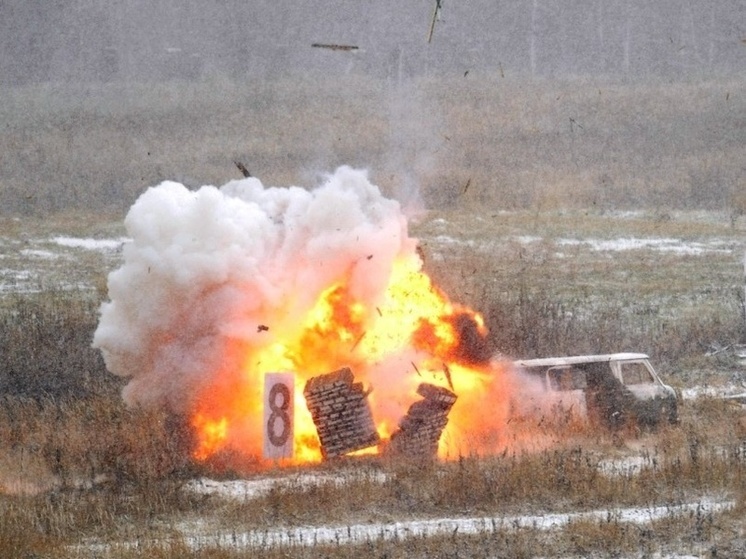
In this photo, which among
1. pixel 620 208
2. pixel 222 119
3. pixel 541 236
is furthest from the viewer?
pixel 222 119

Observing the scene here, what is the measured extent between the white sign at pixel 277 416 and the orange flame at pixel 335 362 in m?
0.89

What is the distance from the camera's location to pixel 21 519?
1538 centimetres

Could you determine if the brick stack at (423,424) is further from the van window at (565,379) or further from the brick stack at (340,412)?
the van window at (565,379)

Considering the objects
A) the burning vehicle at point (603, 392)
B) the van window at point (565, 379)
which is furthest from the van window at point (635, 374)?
the van window at point (565, 379)

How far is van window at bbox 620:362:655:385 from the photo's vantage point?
21547 mm

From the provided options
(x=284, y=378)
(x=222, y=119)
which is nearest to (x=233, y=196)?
(x=284, y=378)

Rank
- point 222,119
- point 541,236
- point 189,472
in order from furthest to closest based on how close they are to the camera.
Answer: point 222,119 → point 541,236 → point 189,472

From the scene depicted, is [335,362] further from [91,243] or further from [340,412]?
[91,243]

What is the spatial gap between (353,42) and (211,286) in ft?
Result: 143

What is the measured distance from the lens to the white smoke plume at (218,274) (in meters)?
20.0

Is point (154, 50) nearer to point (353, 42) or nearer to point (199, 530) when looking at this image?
point (353, 42)

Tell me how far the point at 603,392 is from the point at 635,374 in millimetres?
782

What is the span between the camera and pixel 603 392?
21.3 metres

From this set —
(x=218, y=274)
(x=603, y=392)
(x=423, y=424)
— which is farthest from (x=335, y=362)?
(x=603, y=392)
